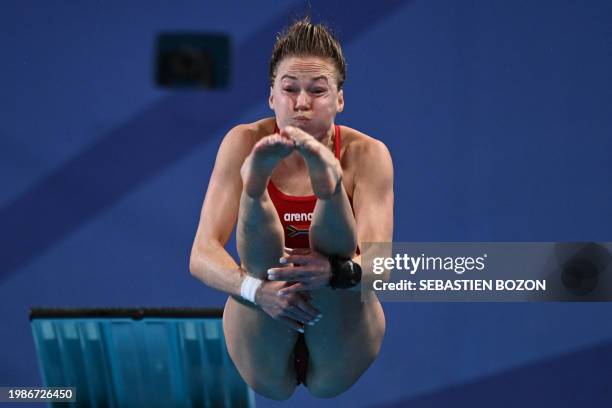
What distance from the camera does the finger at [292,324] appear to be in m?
2.20

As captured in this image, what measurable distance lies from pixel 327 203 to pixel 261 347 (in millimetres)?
540

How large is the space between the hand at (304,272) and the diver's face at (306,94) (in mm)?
379

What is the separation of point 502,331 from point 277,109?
1.60 meters

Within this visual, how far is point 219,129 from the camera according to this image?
3.49m

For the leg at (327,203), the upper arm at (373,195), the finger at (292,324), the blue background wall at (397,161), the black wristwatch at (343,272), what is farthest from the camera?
the blue background wall at (397,161)

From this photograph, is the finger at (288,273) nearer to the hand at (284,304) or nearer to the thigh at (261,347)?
the hand at (284,304)

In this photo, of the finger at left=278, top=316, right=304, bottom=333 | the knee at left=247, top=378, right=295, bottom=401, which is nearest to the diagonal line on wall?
the knee at left=247, top=378, right=295, bottom=401

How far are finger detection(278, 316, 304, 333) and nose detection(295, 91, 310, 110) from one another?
0.55 meters

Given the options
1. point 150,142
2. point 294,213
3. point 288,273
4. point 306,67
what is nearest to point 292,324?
point 288,273

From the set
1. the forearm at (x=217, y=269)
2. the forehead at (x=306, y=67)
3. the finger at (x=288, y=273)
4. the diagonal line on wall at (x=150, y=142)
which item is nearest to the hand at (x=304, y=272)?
the finger at (x=288, y=273)

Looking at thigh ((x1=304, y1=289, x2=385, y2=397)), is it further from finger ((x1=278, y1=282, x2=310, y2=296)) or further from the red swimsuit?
the red swimsuit

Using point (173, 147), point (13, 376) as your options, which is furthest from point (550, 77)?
point (13, 376)

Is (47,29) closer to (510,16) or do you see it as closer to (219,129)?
(219,129)

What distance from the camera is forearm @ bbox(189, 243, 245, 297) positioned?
2.23 m
